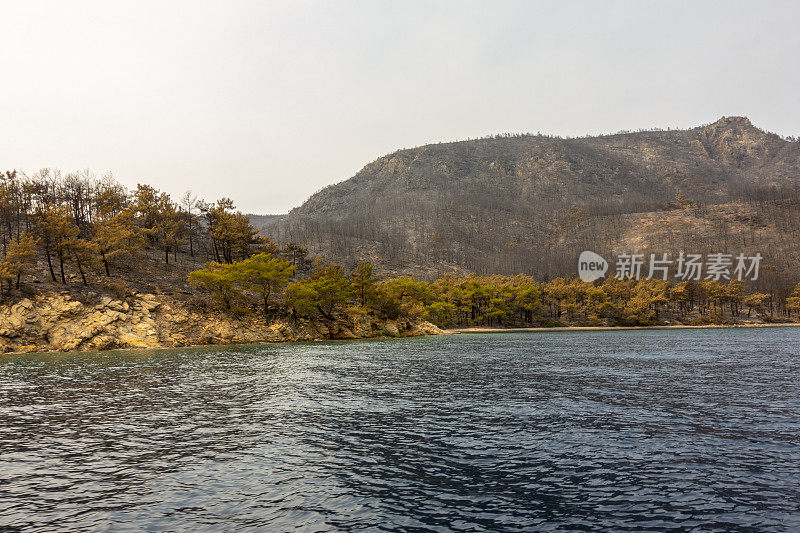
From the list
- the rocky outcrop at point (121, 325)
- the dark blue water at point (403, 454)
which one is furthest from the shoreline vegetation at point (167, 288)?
the dark blue water at point (403, 454)

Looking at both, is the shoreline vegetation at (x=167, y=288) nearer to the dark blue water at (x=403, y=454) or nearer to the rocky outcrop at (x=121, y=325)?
the rocky outcrop at (x=121, y=325)

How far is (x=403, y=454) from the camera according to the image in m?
17.9

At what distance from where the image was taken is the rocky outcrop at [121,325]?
68500 mm

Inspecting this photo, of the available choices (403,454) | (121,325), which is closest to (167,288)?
(121,325)

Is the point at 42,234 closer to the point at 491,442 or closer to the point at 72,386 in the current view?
the point at 72,386

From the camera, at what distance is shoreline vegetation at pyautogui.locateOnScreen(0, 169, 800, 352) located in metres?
72.4

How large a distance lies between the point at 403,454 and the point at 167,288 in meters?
85.1

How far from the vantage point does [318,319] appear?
9875 centimetres

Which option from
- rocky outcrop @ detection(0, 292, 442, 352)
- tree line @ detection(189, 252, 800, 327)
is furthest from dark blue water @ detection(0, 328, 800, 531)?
tree line @ detection(189, 252, 800, 327)

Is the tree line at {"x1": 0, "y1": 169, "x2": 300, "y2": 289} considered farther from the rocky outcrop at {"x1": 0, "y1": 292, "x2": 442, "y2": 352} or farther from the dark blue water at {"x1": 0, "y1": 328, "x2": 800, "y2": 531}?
the dark blue water at {"x1": 0, "y1": 328, "x2": 800, "y2": 531}

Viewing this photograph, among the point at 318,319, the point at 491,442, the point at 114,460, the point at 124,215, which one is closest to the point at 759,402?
the point at 491,442

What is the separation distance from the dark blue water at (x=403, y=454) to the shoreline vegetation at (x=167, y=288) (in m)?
42.3

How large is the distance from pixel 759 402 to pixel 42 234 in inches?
3881

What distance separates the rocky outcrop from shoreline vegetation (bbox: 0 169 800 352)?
0.61ft
